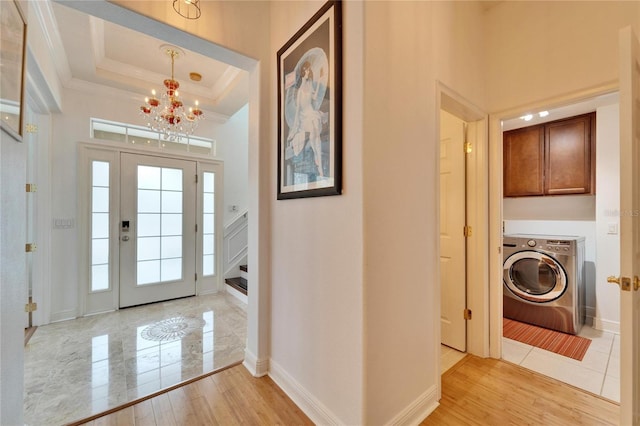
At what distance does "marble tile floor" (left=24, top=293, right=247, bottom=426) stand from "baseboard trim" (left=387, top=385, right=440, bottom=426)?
1384 millimetres

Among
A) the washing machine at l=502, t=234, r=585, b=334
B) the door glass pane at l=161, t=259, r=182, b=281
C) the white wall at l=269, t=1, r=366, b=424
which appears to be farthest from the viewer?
the door glass pane at l=161, t=259, r=182, b=281

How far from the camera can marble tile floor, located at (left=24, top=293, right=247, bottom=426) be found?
1758mm

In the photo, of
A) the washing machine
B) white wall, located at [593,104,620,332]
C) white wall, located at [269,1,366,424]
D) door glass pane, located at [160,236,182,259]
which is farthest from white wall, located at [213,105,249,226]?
white wall, located at [593,104,620,332]

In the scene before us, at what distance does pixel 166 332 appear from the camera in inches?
110

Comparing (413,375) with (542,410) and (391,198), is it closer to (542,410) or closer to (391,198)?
(542,410)


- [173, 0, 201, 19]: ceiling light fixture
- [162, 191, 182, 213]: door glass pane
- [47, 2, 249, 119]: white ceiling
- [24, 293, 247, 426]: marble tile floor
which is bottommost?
[24, 293, 247, 426]: marble tile floor

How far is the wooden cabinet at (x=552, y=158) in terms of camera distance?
3.01 meters

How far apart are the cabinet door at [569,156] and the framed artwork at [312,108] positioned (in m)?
3.27

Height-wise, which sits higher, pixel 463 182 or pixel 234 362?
pixel 463 182

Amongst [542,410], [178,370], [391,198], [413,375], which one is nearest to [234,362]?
[178,370]

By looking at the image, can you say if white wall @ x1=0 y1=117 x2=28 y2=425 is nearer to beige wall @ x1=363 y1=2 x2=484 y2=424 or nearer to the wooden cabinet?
beige wall @ x1=363 y1=2 x2=484 y2=424

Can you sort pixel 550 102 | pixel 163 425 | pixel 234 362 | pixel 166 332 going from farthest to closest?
pixel 166 332 < pixel 234 362 < pixel 550 102 < pixel 163 425

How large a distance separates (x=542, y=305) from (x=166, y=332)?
403 centimetres

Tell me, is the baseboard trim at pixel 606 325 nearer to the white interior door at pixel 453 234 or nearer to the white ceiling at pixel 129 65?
the white interior door at pixel 453 234
